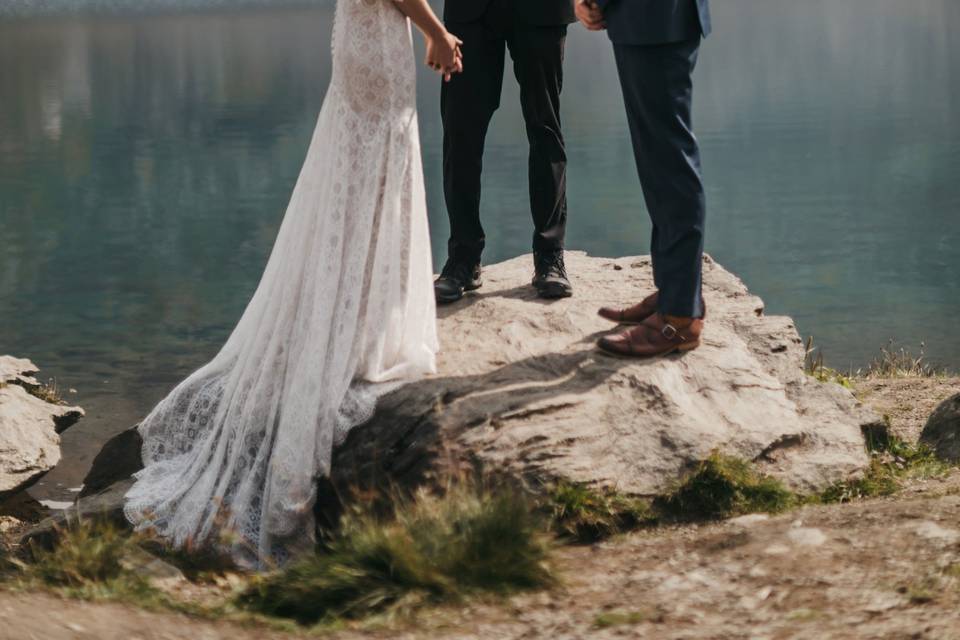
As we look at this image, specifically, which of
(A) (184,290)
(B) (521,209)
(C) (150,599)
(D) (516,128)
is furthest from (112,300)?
(D) (516,128)

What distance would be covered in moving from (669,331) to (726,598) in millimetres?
1601

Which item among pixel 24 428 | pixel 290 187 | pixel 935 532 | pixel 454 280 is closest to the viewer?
pixel 935 532

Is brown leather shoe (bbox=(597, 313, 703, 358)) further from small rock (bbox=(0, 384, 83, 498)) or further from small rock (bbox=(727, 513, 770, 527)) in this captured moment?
small rock (bbox=(0, 384, 83, 498))

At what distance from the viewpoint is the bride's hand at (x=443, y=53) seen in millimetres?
4789

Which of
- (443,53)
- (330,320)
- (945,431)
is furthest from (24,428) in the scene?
(945,431)

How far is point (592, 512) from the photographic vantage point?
14.4ft

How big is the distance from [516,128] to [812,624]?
39.3m

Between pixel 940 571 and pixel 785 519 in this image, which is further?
pixel 785 519

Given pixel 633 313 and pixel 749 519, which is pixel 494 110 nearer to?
pixel 633 313

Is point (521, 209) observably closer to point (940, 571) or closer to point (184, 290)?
point (184, 290)

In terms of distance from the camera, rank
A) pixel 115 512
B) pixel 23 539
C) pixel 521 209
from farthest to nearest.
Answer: pixel 521 209, pixel 23 539, pixel 115 512

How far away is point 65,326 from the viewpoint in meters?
16.6

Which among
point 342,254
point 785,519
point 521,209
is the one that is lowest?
point 521,209

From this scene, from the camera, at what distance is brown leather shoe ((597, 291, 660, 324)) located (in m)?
5.18
